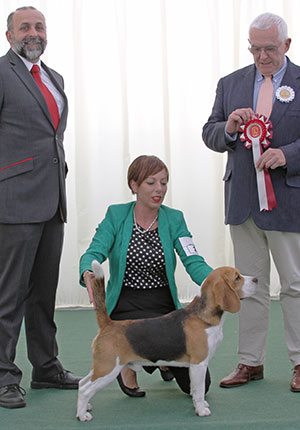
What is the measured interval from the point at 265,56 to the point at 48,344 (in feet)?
6.52

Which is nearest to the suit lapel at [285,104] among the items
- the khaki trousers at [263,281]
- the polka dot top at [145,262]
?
the khaki trousers at [263,281]

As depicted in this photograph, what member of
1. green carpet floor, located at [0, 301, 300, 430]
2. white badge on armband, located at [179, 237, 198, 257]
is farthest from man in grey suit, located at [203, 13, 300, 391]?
white badge on armband, located at [179, 237, 198, 257]

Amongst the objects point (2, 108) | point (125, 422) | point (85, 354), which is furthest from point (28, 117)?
point (85, 354)

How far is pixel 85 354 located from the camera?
416 cm

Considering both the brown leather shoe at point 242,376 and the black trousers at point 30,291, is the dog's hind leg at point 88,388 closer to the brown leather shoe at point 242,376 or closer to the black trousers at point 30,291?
the black trousers at point 30,291

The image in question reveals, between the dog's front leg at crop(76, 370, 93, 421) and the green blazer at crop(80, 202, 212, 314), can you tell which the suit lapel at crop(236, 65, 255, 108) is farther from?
the dog's front leg at crop(76, 370, 93, 421)

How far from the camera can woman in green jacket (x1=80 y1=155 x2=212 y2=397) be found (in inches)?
124

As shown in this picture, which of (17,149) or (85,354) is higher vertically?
(17,149)

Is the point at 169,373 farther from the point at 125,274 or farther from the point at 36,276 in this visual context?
the point at 36,276

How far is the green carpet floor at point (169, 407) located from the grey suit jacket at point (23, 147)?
3.17ft

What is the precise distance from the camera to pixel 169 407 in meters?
2.96

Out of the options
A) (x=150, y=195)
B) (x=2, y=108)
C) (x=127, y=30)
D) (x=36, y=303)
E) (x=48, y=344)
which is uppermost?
(x=127, y=30)

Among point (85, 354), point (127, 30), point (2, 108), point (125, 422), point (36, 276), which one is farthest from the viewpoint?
point (127, 30)

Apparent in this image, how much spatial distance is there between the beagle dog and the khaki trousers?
0.50 meters
